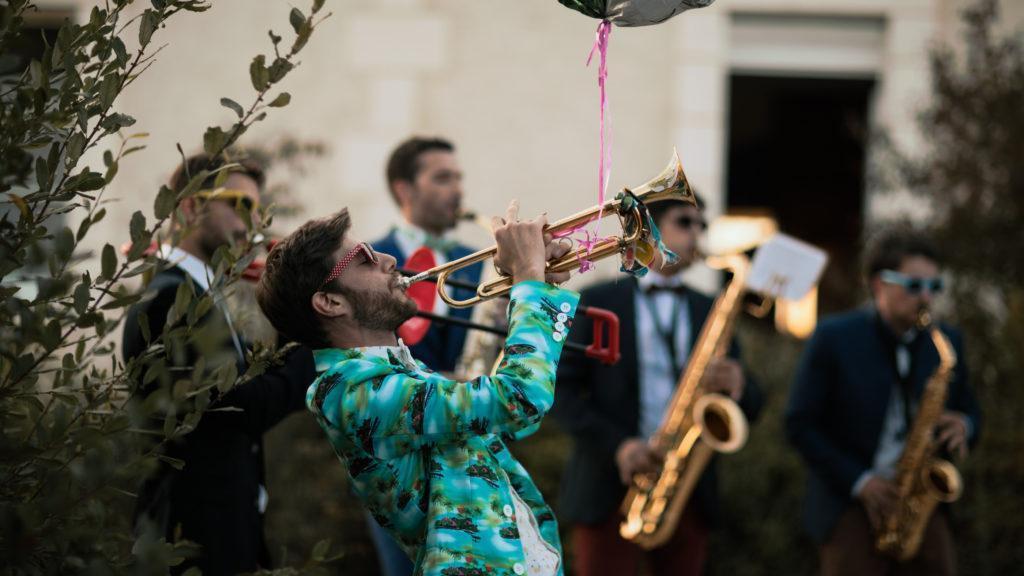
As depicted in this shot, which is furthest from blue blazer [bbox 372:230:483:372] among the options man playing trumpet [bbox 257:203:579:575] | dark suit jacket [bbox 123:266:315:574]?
man playing trumpet [bbox 257:203:579:575]

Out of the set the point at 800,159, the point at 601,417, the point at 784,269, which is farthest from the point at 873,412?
the point at 800,159

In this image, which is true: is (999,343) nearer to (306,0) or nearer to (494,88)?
(494,88)

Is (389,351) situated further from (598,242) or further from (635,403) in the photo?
(635,403)

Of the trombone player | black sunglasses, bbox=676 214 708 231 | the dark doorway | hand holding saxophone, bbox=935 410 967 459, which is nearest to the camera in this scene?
the trombone player

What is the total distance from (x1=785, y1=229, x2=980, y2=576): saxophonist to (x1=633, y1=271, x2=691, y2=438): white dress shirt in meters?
0.57

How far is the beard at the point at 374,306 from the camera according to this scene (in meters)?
2.78

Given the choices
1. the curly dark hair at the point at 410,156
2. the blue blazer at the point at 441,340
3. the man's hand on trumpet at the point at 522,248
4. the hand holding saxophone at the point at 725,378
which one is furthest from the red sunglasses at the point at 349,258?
the hand holding saxophone at the point at 725,378

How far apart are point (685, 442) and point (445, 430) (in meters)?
2.64

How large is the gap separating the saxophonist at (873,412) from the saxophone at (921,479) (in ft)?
0.11

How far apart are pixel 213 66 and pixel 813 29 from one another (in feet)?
14.7

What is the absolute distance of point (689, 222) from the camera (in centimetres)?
513

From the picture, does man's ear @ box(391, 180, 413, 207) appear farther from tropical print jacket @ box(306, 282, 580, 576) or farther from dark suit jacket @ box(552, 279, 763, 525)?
tropical print jacket @ box(306, 282, 580, 576)

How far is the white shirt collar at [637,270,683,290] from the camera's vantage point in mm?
5094

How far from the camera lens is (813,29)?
8688 mm
